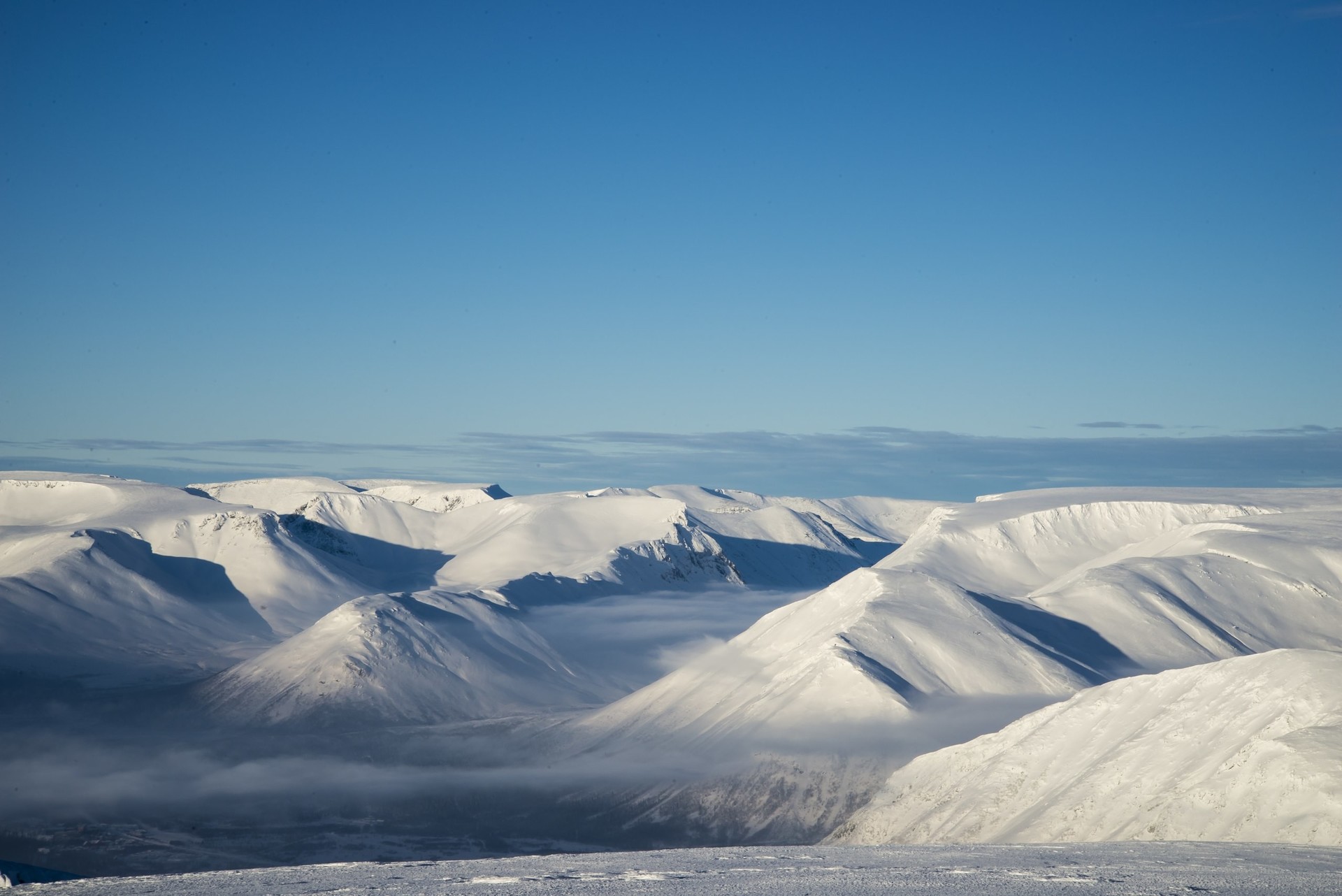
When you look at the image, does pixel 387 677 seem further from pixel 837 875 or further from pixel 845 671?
pixel 837 875

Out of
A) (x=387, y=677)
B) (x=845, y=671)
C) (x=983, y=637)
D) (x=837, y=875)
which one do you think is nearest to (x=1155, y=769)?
(x=837, y=875)

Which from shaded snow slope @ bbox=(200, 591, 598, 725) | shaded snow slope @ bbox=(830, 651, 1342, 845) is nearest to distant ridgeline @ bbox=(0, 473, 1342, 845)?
shaded snow slope @ bbox=(830, 651, 1342, 845)

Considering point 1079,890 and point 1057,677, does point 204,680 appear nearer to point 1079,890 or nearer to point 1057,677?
point 1057,677

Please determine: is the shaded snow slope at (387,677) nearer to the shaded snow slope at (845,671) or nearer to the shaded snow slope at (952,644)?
the shaded snow slope at (952,644)

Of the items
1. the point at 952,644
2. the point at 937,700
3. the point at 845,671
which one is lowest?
the point at 937,700

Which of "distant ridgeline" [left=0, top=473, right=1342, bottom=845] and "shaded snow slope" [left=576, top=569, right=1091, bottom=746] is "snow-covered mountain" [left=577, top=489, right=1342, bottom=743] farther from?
"distant ridgeline" [left=0, top=473, right=1342, bottom=845]

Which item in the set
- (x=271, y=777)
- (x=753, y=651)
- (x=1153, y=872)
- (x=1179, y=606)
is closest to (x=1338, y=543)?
(x=1179, y=606)
